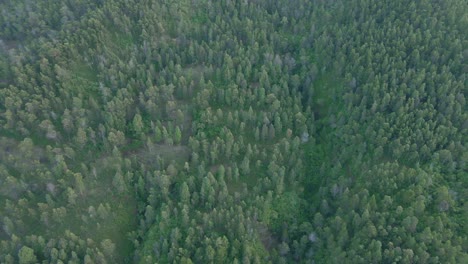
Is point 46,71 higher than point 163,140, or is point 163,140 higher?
point 46,71

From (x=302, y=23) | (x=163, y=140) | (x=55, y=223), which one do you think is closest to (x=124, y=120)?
(x=163, y=140)

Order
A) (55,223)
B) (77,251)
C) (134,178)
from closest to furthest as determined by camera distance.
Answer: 1. (77,251)
2. (55,223)
3. (134,178)

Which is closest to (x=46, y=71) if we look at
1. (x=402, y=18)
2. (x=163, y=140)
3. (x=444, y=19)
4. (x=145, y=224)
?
(x=163, y=140)

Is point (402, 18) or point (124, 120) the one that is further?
point (402, 18)

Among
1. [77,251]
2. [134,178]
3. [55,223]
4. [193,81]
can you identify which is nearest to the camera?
[77,251]

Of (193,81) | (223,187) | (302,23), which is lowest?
(223,187)

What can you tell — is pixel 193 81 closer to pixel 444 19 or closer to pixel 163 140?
pixel 163 140
